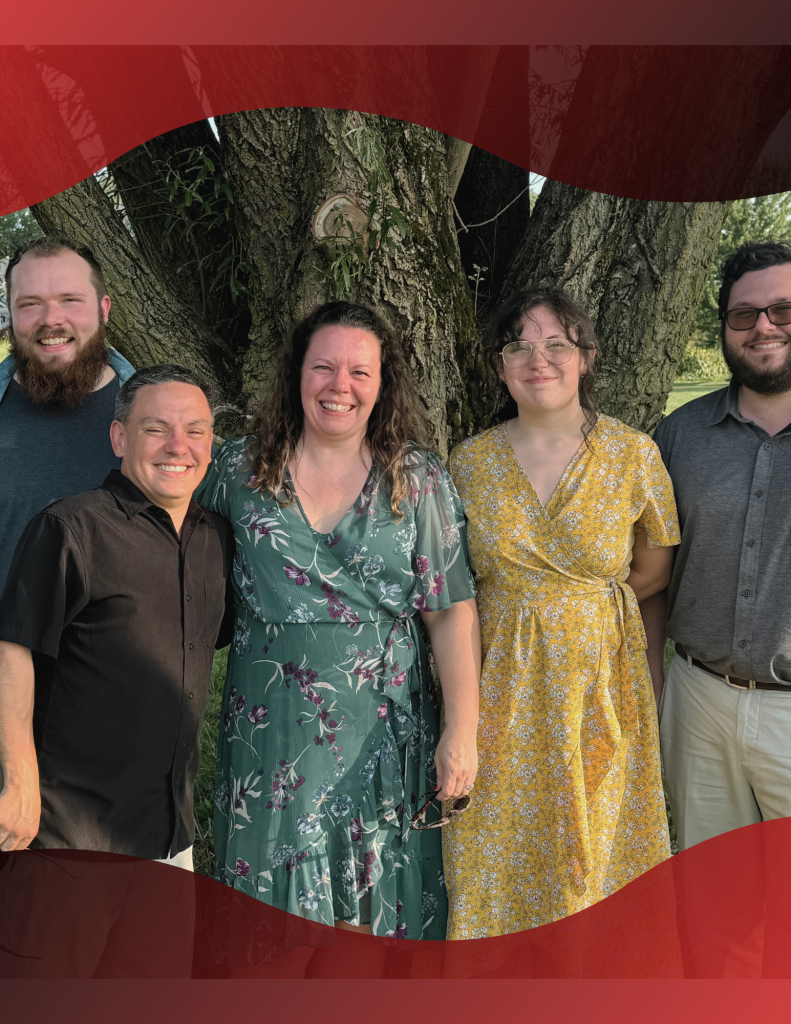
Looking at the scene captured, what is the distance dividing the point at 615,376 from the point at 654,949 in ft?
7.26

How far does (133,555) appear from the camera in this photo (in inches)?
89.3

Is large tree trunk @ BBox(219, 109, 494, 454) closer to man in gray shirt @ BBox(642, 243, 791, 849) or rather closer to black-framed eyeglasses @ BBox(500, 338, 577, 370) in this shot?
black-framed eyeglasses @ BBox(500, 338, 577, 370)

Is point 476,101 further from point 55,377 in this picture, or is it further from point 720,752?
point 720,752

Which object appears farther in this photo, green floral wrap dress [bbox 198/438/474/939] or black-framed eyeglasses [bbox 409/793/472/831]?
black-framed eyeglasses [bbox 409/793/472/831]

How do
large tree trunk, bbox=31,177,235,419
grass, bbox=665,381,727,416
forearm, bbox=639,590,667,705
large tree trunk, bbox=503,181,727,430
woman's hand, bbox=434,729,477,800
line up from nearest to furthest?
woman's hand, bbox=434,729,477,800, forearm, bbox=639,590,667,705, large tree trunk, bbox=31,177,235,419, large tree trunk, bbox=503,181,727,430, grass, bbox=665,381,727,416

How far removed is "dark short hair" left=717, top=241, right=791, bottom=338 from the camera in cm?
279

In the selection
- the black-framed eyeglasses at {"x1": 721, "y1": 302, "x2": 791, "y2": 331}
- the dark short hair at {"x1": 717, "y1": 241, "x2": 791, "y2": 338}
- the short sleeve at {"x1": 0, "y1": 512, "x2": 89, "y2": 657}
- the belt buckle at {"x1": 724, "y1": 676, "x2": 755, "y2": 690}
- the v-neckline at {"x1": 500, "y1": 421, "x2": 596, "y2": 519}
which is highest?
the dark short hair at {"x1": 717, "y1": 241, "x2": 791, "y2": 338}

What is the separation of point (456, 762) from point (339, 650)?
A: 47cm

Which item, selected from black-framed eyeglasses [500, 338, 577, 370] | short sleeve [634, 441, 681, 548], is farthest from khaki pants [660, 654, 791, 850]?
black-framed eyeglasses [500, 338, 577, 370]

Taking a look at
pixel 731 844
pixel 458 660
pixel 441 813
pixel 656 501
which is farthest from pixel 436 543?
pixel 731 844

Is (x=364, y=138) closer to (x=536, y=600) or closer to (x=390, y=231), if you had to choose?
(x=390, y=231)

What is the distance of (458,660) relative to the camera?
101 inches

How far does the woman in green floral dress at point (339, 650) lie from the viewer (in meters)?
2.47

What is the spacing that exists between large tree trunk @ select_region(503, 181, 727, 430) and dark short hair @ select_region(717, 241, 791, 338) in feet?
2.57
